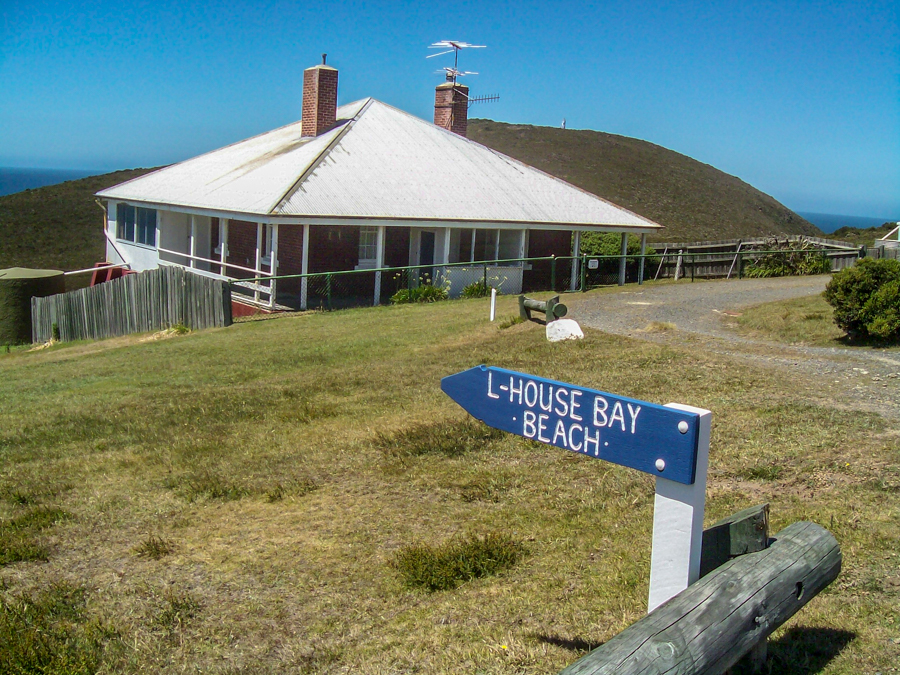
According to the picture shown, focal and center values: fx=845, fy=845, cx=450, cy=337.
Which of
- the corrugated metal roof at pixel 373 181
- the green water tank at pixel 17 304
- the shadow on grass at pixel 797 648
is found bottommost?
the green water tank at pixel 17 304

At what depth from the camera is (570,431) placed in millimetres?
3395

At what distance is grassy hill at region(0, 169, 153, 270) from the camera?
43375 mm

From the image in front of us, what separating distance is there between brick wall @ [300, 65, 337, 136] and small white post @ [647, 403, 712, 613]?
25733mm

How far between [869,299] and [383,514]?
30.1 feet

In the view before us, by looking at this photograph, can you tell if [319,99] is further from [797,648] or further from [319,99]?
[797,648]

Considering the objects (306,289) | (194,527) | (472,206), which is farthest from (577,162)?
(194,527)

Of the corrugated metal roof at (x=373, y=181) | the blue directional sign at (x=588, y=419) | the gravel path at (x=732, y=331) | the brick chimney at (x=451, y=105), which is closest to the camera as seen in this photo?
the blue directional sign at (x=588, y=419)

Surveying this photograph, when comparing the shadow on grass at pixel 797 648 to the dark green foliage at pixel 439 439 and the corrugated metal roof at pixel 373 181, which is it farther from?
the corrugated metal roof at pixel 373 181

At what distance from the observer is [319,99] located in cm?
2752

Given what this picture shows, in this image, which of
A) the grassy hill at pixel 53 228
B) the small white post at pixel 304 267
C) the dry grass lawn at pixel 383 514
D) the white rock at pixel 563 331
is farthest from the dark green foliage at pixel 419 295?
the grassy hill at pixel 53 228

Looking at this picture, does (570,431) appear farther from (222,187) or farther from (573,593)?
(222,187)

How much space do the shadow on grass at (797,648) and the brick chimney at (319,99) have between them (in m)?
25.2

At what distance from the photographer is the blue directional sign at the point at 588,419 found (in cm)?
311

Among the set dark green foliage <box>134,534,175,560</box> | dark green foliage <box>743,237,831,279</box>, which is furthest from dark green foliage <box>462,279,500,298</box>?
dark green foliage <box>134,534,175,560</box>
